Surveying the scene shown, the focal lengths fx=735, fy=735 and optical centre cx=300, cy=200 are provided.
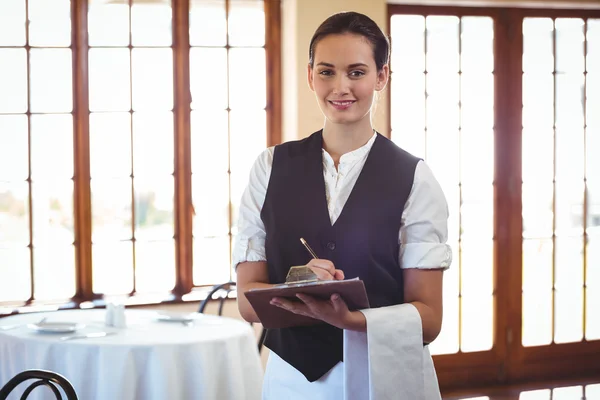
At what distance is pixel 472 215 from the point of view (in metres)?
4.65

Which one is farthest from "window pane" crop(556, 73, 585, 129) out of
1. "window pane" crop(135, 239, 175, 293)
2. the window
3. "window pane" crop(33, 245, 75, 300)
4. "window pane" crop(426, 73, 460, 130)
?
"window pane" crop(33, 245, 75, 300)

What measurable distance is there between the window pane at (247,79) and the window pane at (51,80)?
0.89m

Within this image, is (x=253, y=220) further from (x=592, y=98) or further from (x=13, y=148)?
(x=592, y=98)

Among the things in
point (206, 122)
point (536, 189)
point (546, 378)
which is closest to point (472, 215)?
point (536, 189)

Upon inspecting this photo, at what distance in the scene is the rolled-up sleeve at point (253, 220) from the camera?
4.69ft

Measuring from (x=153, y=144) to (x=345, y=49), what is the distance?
9.61 ft

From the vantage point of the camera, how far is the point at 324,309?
4.05ft

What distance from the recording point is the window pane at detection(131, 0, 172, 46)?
4.06m

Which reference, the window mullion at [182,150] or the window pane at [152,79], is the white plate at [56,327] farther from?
the window pane at [152,79]

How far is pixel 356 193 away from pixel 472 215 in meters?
3.39

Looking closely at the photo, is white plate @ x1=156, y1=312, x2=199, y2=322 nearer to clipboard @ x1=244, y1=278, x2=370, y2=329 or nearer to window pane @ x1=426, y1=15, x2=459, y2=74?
clipboard @ x1=244, y1=278, x2=370, y2=329

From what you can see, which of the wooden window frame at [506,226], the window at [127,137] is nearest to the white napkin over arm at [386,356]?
the window at [127,137]

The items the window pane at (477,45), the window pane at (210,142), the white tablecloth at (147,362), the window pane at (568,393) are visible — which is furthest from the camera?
the window pane at (477,45)

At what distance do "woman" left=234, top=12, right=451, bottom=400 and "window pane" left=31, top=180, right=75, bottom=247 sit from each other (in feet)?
9.21
